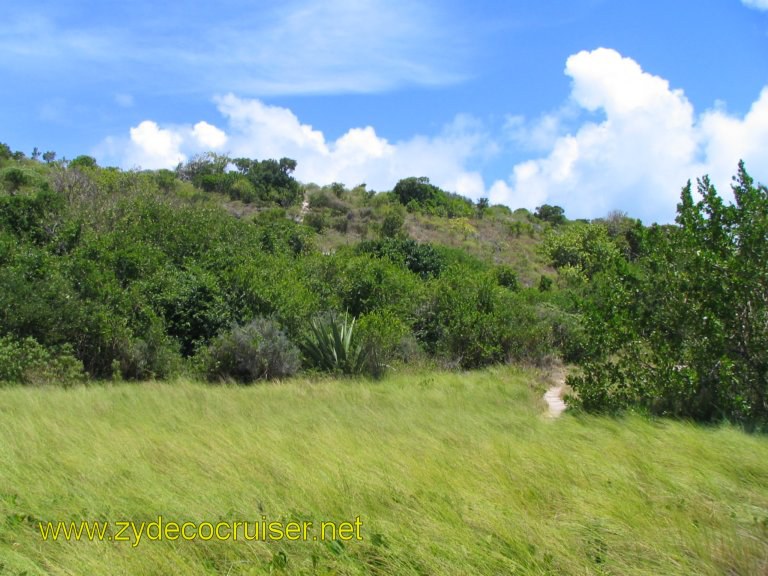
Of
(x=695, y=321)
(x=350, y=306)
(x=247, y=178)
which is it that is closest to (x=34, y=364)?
(x=350, y=306)

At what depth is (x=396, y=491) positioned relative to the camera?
4.36 meters

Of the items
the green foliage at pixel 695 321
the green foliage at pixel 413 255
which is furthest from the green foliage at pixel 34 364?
the green foliage at pixel 413 255

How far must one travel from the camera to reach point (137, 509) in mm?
4164

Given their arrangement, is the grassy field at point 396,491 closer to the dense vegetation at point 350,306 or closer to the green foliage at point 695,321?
the green foliage at point 695,321

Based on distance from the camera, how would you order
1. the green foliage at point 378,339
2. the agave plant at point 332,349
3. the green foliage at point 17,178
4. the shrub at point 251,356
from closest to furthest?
→ the shrub at point 251,356 < the agave plant at point 332,349 < the green foliage at point 378,339 < the green foliage at point 17,178

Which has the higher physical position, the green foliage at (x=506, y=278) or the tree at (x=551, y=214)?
the tree at (x=551, y=214)

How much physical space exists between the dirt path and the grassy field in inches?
72.4

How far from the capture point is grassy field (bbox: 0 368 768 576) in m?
3.45

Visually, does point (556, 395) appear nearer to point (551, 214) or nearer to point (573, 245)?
point (573, 245)

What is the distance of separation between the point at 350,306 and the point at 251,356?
16.4ft

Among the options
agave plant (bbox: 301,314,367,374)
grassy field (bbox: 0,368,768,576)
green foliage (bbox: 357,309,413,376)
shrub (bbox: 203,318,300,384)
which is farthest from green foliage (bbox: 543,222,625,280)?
grassy field (bbox: 0,368,768,576)

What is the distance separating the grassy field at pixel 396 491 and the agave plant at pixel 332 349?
5.36 metres

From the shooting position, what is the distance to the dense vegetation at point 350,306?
787 cm

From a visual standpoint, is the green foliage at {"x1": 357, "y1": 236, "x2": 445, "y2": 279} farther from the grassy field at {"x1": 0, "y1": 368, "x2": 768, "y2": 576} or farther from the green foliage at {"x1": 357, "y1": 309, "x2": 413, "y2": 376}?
the grassy field at {"x1": 0, "y1": 368, "x2": 768, "y2": 576}
